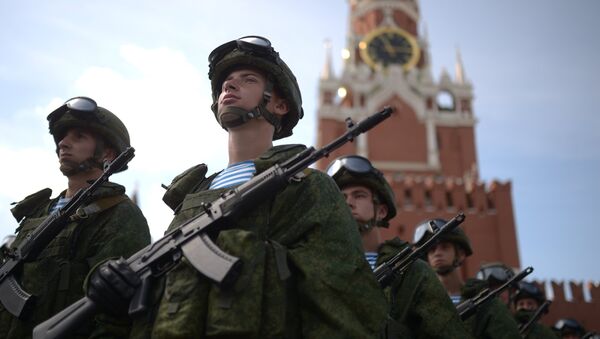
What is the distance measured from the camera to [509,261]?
29.5m

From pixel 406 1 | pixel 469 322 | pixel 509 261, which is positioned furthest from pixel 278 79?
pixel 406 1

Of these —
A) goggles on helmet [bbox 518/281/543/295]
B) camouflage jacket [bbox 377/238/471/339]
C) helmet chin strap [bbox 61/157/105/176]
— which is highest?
helmet chin strap [bbox 61/157/105/176]

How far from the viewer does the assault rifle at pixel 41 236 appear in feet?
12.0

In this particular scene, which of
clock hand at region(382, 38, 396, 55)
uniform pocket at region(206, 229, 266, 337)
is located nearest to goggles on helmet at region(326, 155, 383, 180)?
uniform pocket at region(206, 229, 266, 337)

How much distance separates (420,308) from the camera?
4.31m

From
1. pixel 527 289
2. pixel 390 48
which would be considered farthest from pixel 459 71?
pixel 527 289

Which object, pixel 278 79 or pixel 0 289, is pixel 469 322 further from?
pixel 0 289

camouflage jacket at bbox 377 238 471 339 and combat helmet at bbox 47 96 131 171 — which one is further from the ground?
combat helmet at bbox 47 96 131 171

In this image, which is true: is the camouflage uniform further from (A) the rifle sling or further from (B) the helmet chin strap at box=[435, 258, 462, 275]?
(A) the rifle sling

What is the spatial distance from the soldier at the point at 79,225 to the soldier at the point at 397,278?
1.97 metres

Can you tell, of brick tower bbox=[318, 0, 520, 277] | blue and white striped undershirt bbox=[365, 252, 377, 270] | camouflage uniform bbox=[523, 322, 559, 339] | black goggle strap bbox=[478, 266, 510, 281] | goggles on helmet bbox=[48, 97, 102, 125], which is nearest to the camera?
goggles on helmet bbox=[48, 97, 102, 125]

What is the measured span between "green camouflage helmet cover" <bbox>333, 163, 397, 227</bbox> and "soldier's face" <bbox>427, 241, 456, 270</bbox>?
1.46 meters

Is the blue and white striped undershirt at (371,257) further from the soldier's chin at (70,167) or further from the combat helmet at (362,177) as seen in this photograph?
the soldier's chin at (70,167)

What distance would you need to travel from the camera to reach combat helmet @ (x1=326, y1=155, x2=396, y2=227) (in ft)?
17.1
